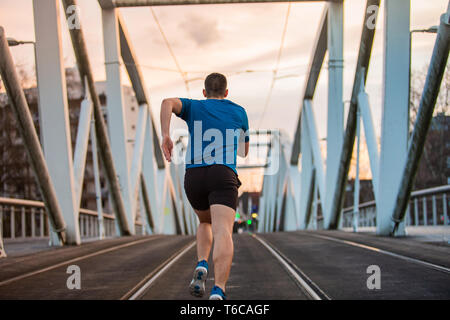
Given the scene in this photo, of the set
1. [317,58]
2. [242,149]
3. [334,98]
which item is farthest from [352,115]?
[242,149]

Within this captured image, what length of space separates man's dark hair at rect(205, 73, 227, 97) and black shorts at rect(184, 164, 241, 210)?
0.57 metres

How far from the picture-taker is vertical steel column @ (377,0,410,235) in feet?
50.7

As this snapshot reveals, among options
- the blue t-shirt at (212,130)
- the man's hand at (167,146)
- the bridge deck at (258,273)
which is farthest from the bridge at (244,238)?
the man's hand at (167,146)

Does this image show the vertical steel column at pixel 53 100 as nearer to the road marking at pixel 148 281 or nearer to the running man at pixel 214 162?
the road marking at pixel 148 281

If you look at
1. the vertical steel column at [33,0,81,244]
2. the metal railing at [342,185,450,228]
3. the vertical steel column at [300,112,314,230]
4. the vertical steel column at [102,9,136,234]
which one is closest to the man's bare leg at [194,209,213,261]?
the vertical steel column at [33,0,81,244]

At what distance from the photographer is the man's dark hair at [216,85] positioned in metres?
4.69

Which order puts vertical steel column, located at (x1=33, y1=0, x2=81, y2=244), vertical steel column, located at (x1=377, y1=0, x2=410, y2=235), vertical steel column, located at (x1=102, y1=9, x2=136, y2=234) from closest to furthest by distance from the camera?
vertical steel column, located at (x1=377, y1=0, x2=410, y2=235)
vertical steel column, located at (x1=33, y1=0, x2=81, y2=244)
vertical steel column, located at (x1=102, y1=9, x2=136, y2=234)

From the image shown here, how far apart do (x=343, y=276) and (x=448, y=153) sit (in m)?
30.6

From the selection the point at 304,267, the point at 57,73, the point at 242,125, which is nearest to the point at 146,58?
the point at 57,73

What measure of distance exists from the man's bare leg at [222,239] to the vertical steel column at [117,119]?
21075 millimetres

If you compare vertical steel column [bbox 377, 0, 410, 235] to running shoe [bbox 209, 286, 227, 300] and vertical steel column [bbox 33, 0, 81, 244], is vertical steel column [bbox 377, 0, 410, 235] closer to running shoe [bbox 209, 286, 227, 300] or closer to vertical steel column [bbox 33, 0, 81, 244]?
vertical steel column [bbox 33, 0, 81, 244]

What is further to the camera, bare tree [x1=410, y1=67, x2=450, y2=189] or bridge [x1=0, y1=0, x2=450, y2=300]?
bare tree [x1=410, y1=67, x2=450, y2=189]

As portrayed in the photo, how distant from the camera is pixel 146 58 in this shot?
31234 mm

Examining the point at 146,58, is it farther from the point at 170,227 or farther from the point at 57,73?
the point at 170,227
